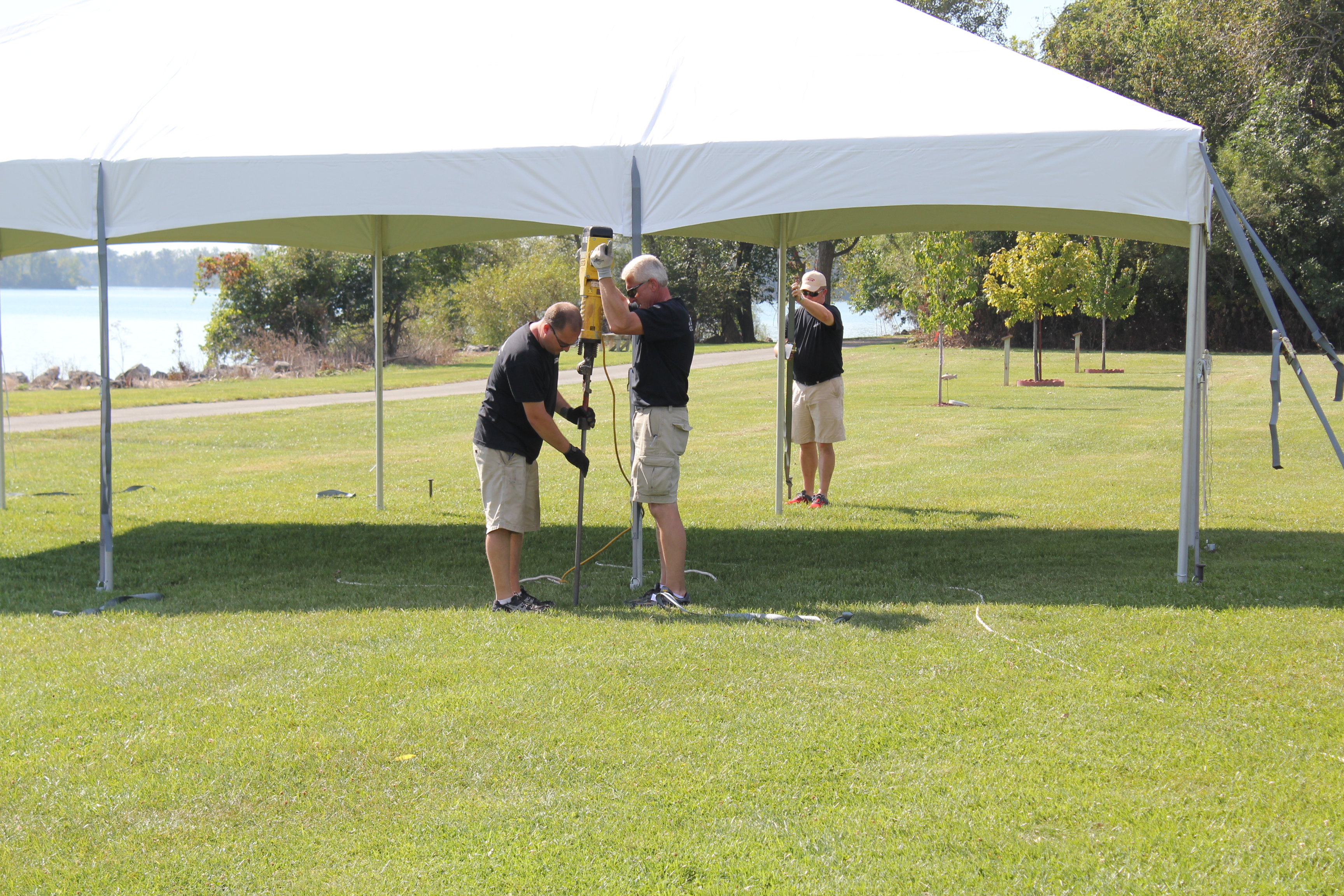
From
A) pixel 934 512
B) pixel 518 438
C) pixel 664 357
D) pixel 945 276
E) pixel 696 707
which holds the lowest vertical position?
pixel 696 707

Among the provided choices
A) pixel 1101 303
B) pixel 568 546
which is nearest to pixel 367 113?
pixel 568 546

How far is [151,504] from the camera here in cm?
997

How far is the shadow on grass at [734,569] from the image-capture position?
627cm

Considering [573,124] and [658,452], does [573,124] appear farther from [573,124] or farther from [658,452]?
[658,452]

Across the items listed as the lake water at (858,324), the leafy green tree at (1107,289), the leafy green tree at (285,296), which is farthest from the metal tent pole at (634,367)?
the lake water at (858,324)

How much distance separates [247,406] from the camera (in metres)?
19.7

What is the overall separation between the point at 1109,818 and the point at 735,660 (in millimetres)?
1942

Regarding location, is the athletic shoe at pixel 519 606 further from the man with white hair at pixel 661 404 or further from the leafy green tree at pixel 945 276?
the leafy green tree at pixel 945 276

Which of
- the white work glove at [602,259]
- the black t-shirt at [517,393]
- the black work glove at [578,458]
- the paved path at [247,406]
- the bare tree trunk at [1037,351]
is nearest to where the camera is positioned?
the white work glove at [602,259]

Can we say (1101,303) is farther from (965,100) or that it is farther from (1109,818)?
(1109,818)

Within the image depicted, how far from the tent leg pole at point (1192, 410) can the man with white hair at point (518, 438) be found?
11.0ft

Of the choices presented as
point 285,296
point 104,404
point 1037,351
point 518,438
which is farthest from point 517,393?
point 285,296

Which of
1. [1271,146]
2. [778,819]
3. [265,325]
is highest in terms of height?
[1271,146]

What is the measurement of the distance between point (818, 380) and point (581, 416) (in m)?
3.35
